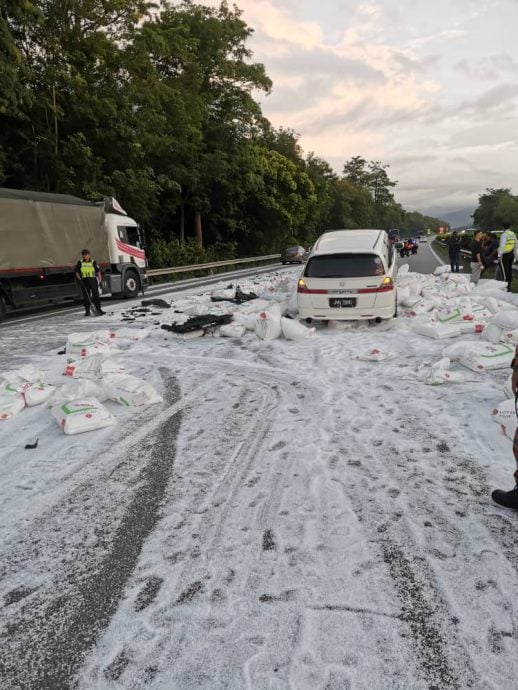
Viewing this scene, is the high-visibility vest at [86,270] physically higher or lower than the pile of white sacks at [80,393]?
higher

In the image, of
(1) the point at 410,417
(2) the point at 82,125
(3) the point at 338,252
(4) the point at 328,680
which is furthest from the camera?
(2) the point at 82,125

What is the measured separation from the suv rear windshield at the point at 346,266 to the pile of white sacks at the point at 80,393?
4556mm

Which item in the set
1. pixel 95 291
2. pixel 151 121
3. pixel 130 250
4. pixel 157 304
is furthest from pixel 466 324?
pixel 151 121

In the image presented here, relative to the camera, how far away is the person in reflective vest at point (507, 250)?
13.3 metres

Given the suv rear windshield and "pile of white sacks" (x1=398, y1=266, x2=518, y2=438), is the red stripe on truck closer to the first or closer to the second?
the suv rear windshield

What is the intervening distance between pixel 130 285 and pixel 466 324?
40.3ft

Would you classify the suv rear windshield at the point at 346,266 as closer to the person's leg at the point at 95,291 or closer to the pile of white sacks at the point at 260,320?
the pile of white sacks at the point at 260,320

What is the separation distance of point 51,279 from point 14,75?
5.91 meters

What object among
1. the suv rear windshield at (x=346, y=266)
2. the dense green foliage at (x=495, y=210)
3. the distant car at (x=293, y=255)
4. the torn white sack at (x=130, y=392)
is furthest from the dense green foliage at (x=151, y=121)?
the dense green foliage at (x=495, y=210)

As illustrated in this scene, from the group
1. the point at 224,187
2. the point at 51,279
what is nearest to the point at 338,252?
the point at 51,279

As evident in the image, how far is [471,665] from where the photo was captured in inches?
79.6

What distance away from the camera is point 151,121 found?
23.1 m

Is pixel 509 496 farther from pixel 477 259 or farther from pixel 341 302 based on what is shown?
pixel 477 259

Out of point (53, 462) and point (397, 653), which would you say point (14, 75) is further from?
point (397, 653)
